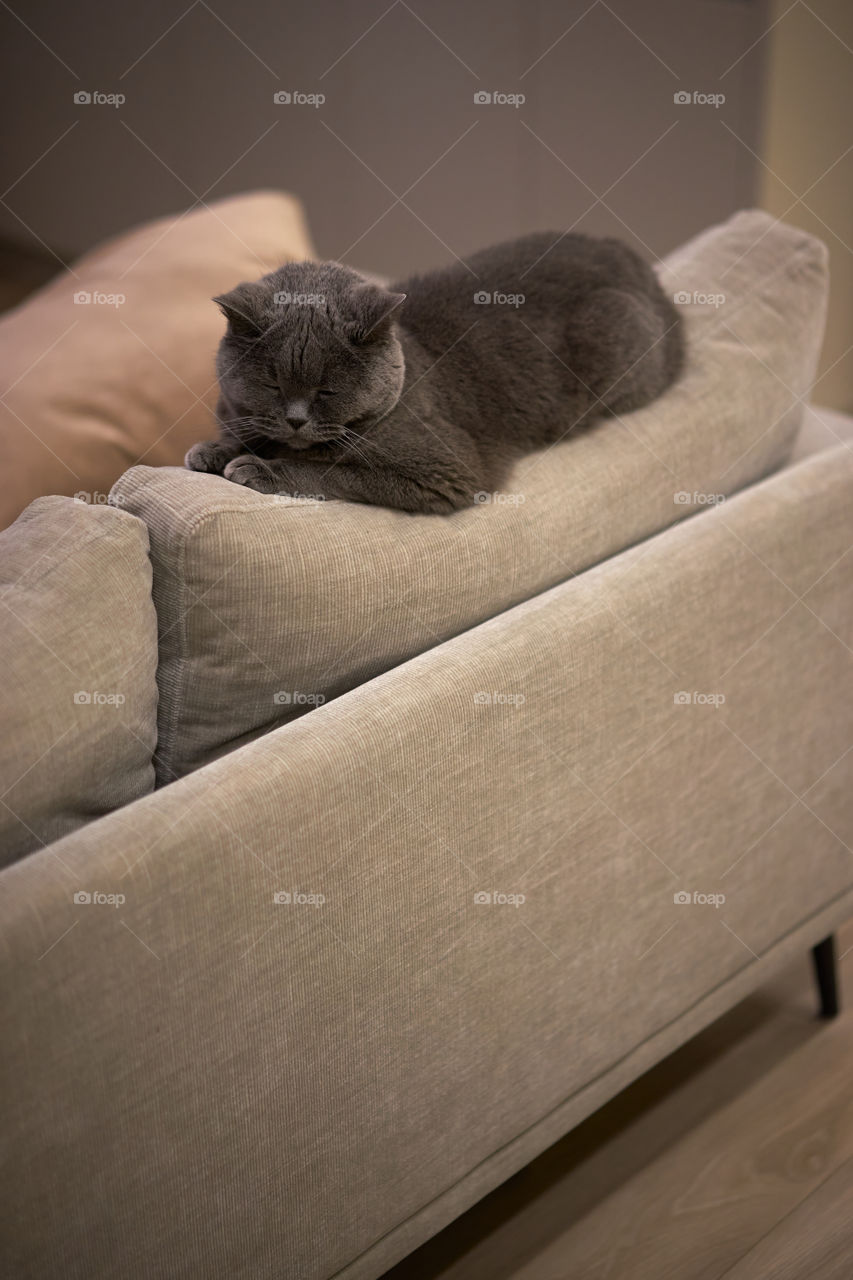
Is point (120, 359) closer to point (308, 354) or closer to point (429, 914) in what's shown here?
point (308, 354)

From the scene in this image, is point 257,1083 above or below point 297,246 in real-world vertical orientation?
below

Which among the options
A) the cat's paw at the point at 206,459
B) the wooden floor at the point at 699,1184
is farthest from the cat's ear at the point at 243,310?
the wooden floor at the point at 699,1184

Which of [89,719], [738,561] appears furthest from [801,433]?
[89,719]

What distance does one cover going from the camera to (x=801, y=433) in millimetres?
1631

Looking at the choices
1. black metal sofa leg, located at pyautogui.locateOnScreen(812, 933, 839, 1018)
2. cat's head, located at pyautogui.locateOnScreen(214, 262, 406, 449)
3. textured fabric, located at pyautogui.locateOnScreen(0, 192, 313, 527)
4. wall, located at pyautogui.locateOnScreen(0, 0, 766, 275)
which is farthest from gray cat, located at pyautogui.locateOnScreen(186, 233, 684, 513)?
wall, located at pyautogui.locateOnScreen(0, 0, 766, 275)

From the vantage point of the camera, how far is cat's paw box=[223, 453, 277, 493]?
117cm

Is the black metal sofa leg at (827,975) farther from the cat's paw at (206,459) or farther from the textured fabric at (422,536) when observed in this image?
the cat's paw at (206,459)

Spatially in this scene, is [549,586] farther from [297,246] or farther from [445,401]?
[297,246]

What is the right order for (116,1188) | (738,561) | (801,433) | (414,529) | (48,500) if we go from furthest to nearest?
(801,433), (738,561), (414,529), (48,500), (116,1188)

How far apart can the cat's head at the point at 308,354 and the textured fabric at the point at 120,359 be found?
25 cm

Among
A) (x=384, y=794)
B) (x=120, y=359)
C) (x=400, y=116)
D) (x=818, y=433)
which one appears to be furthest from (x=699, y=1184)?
(x=400, y=116)

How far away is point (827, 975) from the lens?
A: 166 centimetres

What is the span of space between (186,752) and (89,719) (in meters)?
0.15

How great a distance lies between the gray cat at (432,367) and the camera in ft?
3.95
